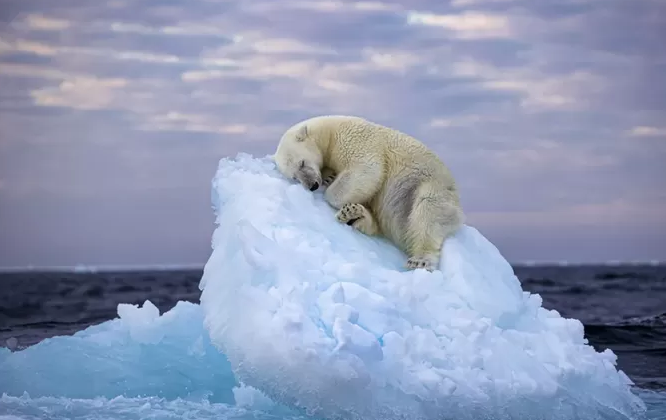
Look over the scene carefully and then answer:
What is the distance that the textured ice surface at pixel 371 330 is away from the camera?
4090 millimetres

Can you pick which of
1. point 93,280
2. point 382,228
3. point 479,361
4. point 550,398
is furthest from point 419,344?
point 93,280

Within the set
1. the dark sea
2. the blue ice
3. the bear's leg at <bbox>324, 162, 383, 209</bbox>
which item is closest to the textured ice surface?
the blue ice

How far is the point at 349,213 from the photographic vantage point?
540cm

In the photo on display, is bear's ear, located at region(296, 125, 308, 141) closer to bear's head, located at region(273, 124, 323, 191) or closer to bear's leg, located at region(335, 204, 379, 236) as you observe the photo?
bear's head, located at region(273, 124, 323, 191)

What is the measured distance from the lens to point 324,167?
19.3ft

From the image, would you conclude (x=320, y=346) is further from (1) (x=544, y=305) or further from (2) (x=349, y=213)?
(1) (x=544, y=305)

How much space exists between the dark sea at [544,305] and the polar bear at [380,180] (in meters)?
4.79

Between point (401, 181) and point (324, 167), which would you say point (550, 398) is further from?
point (324, 167)

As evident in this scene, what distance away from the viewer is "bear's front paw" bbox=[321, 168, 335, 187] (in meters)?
5.79

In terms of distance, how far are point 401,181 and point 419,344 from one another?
60.9 inches

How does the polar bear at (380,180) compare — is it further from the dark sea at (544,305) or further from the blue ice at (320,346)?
the dark sea at (544,305)

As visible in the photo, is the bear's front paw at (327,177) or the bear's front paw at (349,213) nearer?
the bear's front paw at (349,213)

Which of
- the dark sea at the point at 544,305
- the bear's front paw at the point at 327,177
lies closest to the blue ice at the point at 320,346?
the bear's front paw at the point at 327,177

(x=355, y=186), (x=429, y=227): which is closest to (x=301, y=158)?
(x=355, y=186)
